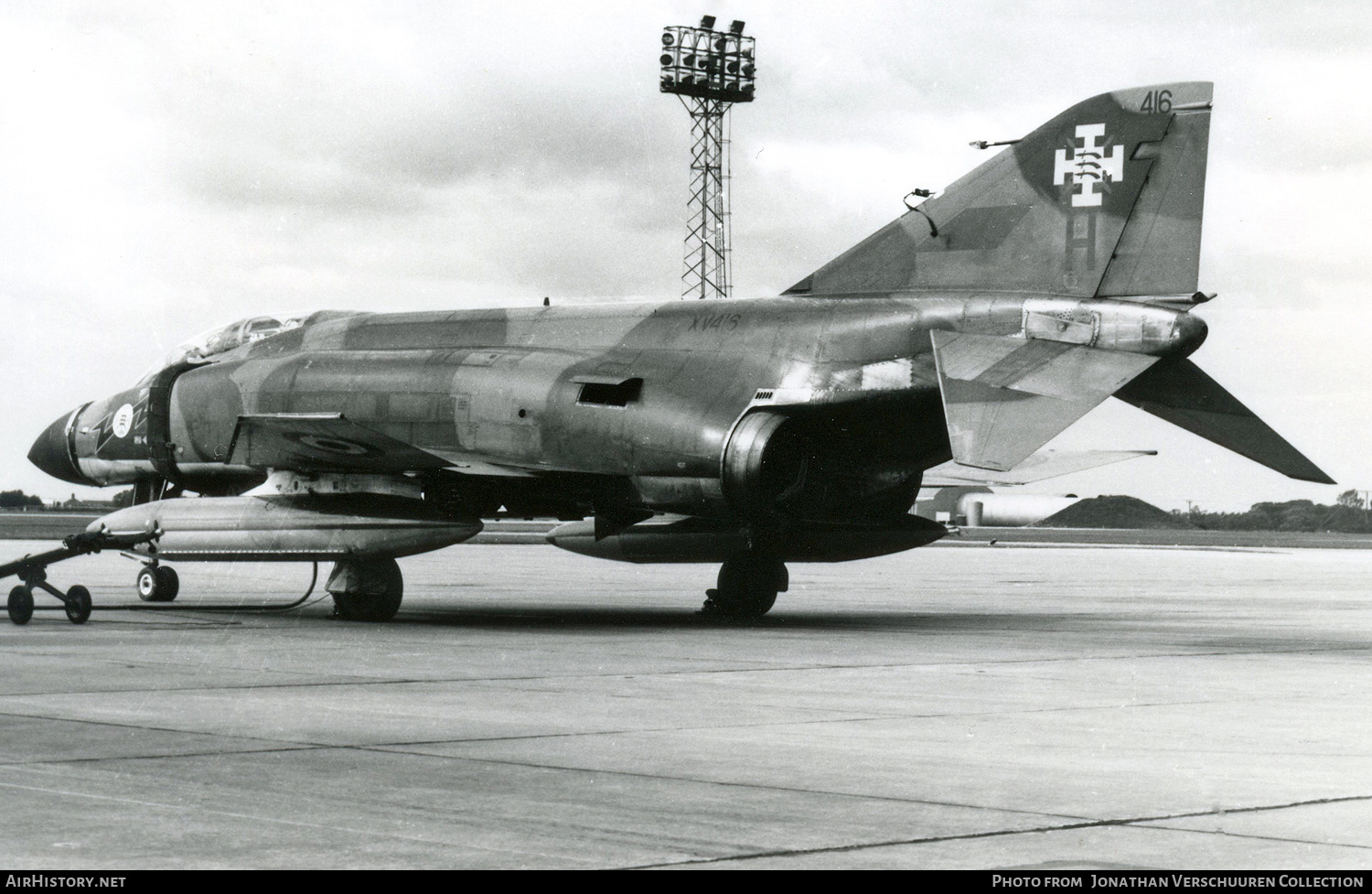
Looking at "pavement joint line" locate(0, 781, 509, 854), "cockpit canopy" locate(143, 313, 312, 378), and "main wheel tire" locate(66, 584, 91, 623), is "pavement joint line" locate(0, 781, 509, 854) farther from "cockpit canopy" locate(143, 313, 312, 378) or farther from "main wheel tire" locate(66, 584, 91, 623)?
"cockpit canopy" locate(143, 313, 312, 378)

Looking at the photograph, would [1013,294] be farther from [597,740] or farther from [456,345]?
[597,740]

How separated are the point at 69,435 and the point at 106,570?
25.9 feet

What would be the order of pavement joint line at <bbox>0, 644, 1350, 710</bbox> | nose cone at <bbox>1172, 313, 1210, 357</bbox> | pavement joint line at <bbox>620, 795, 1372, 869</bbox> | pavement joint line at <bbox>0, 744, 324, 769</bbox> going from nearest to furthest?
pavement joint line at <bbox>620, 795, 1372, 869</bbox> → pavement joint line at <bbox>0, 744, 324, 769</bbox> → pavement joint line at <bbox>0, 644, 1350, 710</bbox> → nose cone at <bbox>1172, 313, 1210, 357</bbox>

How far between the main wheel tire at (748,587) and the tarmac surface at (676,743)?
87cm

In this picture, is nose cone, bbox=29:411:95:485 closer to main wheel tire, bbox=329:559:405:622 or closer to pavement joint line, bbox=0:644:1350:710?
main wheel tire, bbox=329:559:405:622

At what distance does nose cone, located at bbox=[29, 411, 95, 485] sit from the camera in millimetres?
20031

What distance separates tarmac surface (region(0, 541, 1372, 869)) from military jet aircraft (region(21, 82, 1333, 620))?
1026 mm

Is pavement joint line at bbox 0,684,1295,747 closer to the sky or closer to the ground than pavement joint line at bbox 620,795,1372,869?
closer to the ground

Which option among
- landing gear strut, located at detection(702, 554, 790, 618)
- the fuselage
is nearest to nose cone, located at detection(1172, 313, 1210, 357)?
the fuselage

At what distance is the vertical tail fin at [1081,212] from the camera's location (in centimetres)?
1423

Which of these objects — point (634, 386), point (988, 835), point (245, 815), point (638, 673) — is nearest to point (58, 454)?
point (634, 386)

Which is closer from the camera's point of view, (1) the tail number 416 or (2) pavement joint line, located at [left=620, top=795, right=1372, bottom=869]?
(2) pavement joint line, located at [left=620, top=795, right=1372, bottom=869]

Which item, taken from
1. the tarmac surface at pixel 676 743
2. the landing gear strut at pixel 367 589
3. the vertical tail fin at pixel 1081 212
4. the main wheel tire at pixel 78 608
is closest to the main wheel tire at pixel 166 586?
the tarmac surface at pixel 676 743

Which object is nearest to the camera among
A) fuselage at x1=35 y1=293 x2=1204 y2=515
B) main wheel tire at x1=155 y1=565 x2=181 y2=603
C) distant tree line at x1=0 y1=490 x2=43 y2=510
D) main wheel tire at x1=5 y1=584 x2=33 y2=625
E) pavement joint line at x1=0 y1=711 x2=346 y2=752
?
pavement joint line at x1=0 y1=711 x2=346 y2=752
